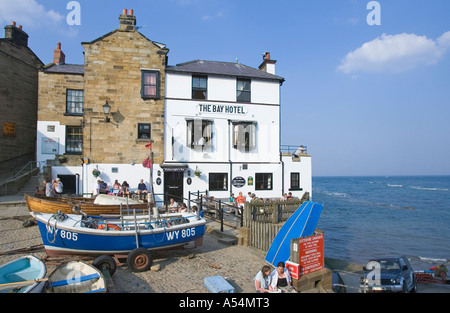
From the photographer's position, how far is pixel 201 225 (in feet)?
33.4

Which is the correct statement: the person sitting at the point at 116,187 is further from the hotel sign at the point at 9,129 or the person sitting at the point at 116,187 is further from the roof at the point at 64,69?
the hotel sign at the point at 9,129

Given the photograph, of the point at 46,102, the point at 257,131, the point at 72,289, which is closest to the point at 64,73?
the point at 46,102

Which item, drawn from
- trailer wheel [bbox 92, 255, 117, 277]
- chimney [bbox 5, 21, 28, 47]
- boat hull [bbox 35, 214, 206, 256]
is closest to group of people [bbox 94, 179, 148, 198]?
boat hull [bbox 35, 214, 206, 256]

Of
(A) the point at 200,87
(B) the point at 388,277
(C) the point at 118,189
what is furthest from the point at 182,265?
(A) the point at 200,87

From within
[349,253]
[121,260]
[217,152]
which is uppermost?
[217,152]

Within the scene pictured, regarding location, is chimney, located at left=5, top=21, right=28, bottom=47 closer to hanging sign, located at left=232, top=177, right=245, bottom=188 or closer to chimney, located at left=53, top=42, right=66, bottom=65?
chimney, located at left=53, top=42, right=66, bottom=65

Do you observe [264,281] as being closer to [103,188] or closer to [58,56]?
[103,188]

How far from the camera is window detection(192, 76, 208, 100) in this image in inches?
799

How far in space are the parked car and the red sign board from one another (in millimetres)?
1824

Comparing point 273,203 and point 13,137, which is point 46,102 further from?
point 273,203

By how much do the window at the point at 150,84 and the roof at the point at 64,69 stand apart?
576 cm

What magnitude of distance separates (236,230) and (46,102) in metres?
16.7
